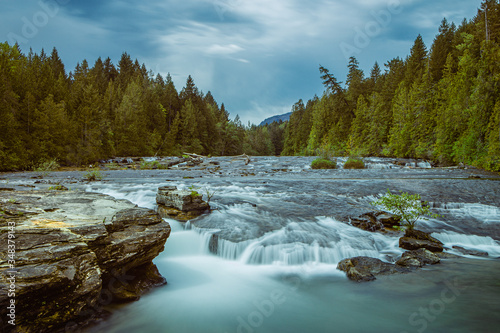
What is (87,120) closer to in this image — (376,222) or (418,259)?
(376,222)

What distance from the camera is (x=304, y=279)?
236 inches

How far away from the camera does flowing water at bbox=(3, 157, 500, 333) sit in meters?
4.42

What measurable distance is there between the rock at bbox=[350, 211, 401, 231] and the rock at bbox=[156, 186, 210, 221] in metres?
5.32

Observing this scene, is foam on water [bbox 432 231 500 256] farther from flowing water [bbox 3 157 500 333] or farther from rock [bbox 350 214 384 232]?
Result: rock [bbox 350 214 384 232]

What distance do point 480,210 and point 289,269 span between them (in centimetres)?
902

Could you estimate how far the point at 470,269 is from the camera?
6266 mm

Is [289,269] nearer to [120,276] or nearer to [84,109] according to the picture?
[120,276]

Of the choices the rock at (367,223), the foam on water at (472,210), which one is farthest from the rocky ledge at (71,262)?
the foam on water at (472,210)

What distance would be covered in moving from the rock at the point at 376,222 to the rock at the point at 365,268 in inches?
90.3

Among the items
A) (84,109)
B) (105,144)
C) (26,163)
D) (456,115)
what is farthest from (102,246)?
(105,144)

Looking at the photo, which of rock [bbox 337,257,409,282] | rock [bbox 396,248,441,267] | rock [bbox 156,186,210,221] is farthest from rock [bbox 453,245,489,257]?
rock [bbox 156,186,210,221]

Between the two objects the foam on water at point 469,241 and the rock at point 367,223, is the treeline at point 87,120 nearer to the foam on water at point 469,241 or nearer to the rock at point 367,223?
the rock at point 367,223

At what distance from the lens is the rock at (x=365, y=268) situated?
5.81m

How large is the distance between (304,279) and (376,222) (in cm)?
414
